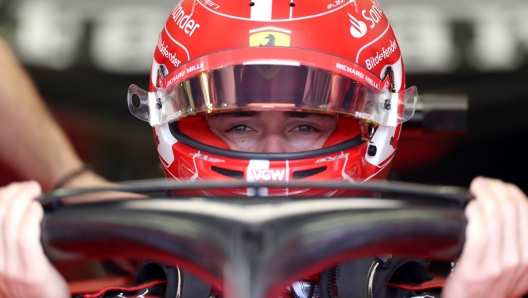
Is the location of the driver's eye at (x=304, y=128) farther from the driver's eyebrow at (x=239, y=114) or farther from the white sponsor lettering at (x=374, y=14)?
the white sponsor lettering at (x=374, y=14)

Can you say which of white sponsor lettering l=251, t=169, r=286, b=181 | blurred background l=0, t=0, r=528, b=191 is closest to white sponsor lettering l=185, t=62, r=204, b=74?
white sponsor lettering l=251, t=169, r=286, b=181

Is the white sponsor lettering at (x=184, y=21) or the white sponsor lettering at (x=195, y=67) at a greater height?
the white sponsor lettering at (x=184, y=21)

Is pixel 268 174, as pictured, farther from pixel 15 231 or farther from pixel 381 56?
pixel 15 231

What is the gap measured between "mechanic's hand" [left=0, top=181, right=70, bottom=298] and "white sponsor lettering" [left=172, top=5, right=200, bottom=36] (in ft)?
2.00

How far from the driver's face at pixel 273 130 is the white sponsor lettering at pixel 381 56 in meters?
0.13

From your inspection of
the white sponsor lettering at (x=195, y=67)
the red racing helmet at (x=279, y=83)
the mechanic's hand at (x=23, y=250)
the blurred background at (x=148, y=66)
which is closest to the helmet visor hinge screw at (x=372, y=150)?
the red racing helmet at (x=279, y=83)

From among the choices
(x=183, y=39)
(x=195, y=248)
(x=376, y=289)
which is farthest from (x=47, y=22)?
(x=195, y=248)

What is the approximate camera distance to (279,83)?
4.22 ft

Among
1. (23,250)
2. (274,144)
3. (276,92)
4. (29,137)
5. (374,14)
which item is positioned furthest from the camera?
(29,137)

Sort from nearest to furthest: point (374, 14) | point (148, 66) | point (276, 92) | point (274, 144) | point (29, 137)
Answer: point (276, 92) < point (274, 144) < point (374, 14) < point (29, 137) < point (148, 66)

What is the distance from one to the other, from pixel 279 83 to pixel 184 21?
1.00ft

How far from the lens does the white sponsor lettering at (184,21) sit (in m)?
1.44

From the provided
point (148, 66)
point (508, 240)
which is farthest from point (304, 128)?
point (148, 66)

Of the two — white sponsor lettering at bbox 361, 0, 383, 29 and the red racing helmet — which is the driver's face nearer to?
the red racing helmet
